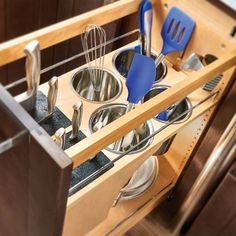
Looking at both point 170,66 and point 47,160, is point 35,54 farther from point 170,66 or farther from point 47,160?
point 170,66

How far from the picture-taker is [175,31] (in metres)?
0.95

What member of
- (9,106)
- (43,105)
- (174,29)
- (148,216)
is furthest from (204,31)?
(148,216)

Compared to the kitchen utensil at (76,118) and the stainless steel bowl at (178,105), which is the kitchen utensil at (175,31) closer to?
the stainless steel bowl at (178,105)

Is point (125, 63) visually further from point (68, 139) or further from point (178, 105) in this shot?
point (68, 139)

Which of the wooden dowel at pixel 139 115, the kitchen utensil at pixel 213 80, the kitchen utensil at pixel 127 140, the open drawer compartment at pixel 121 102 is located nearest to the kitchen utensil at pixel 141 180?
the open drawer compartment at pixel 121 102

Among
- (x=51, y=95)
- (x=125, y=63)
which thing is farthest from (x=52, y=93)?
(x=125, y=63)

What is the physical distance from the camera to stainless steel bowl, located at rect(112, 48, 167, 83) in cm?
98

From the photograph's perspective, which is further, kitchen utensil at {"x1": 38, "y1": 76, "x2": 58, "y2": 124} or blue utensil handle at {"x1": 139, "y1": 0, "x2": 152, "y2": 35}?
blue utensil handle at {"x1": 139, "y1": 0, "x2": 152, "y2": 35}

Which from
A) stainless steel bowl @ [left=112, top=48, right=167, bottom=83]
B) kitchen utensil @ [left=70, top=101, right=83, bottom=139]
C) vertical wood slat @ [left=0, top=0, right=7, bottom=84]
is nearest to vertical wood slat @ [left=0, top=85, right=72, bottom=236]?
kitchen utensil @ [left=70, top=101, right=83, bottom=139]

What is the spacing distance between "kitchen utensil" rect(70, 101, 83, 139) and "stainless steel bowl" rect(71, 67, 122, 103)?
143mm

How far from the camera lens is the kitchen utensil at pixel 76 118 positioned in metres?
0.75

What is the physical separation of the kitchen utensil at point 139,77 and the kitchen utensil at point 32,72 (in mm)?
199

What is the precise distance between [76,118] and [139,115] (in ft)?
0.43

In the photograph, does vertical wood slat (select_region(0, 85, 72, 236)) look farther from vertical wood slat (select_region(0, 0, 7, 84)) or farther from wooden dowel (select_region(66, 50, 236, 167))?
vertical wood slat (select_region(0, 0, 7, 84))
